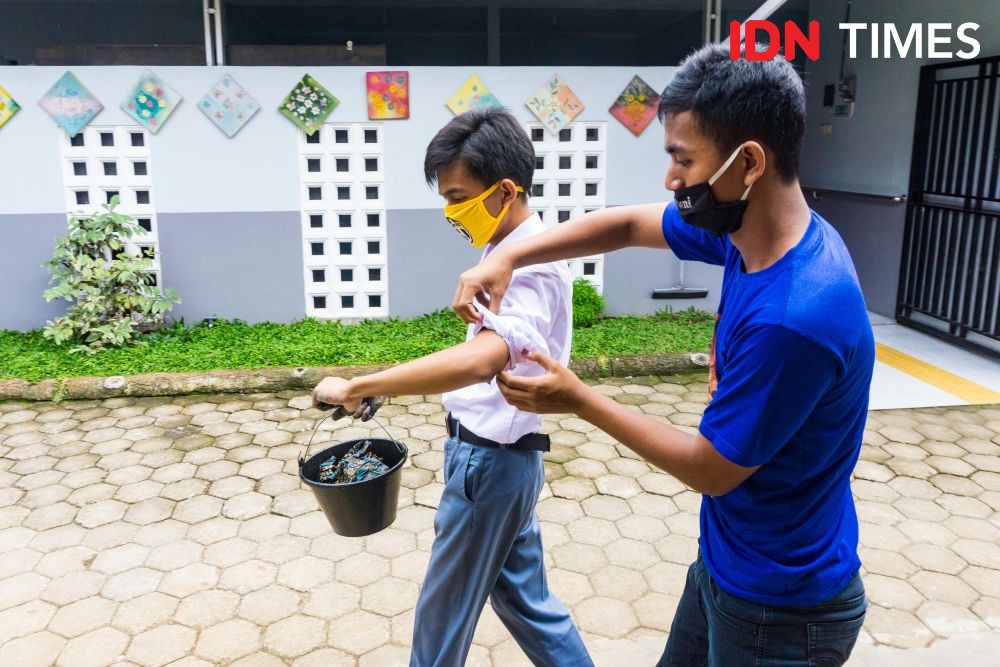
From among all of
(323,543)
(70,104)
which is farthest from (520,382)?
(70,104)

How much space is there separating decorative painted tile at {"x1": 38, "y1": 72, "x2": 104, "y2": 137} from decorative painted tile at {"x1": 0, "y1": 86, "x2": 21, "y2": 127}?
19 cm

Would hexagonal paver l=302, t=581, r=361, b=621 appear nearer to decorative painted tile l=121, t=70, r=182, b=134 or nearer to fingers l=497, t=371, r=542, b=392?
fingers l=497, t=371, r=542, b=392

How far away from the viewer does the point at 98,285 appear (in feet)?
A: 19.9

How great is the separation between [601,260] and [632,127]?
1.16m

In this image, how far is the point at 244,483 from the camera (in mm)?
4172

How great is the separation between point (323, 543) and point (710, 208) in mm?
2744

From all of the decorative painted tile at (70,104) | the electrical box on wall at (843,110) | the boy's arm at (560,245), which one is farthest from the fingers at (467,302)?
the electrical box on wall at (843,110)

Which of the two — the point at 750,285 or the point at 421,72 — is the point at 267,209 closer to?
the point at 421,72

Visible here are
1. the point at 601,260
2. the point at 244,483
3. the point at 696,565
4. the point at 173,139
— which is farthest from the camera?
the point at 601,260

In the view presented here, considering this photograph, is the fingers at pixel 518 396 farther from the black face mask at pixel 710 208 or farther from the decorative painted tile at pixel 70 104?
the decorative painted tile at pixel 70 104

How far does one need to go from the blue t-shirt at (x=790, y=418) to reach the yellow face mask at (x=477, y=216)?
0.69 metres

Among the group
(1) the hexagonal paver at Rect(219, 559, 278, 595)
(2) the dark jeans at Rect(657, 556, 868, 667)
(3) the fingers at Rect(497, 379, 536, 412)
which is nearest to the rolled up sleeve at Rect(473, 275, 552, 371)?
(3) the fingers at Rect(497, 379, 536, 412)

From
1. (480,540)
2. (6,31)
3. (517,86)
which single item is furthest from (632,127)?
(6,31)

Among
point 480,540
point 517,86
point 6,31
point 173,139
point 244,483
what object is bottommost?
point 244,483
